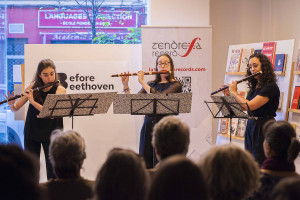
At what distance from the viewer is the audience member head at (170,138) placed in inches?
93.3

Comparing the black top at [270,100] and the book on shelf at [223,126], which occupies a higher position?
the black top at [270,100]

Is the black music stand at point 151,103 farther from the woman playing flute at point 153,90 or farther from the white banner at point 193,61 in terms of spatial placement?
the white banner at point 193,61

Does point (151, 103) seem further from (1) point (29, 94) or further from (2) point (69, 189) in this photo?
(2) point (69, 189)

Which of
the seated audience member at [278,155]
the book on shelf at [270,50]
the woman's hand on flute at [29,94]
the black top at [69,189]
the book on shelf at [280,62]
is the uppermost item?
the book on shelf at [270,50]

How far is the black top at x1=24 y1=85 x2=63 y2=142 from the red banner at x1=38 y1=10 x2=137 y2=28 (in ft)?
6.57

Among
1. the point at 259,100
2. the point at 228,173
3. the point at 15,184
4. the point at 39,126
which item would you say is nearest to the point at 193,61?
the point at 259,100

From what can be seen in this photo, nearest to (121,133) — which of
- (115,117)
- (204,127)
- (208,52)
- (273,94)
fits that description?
(115,117)

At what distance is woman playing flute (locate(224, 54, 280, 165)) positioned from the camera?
3955mm

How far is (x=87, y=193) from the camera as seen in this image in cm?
208

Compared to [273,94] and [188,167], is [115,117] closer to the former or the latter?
[273,94]

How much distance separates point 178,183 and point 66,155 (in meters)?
0.96

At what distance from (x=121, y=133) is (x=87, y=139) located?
0.40 m

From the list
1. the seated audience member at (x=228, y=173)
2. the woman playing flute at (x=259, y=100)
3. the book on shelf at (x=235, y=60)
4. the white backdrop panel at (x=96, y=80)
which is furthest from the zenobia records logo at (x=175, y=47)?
the seated audience member at (x=228, y=173)

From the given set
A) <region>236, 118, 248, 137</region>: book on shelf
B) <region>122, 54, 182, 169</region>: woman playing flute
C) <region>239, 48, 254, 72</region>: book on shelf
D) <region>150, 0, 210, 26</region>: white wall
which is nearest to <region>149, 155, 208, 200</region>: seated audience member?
<region>122, 54, 182, 169</region>: woman playing flute
